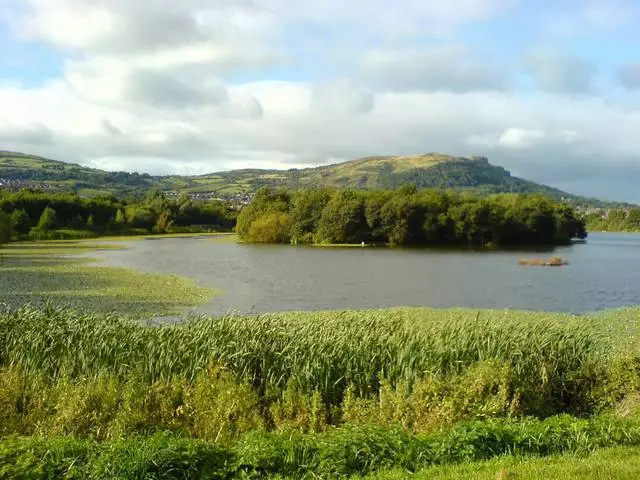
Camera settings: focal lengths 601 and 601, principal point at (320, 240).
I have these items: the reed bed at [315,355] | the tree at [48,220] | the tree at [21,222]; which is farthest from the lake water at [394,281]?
the tree at [48,220]

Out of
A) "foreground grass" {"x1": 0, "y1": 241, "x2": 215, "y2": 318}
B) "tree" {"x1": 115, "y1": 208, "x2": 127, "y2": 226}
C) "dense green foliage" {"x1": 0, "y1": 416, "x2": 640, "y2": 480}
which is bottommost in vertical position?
"foreground grass" {"x1": 0, "y1": 241, "x2": 215, "y2": 318}

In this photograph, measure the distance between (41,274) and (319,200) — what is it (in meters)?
58.1

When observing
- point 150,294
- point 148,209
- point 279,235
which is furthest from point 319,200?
point 150,294

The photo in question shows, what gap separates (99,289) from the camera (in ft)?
102

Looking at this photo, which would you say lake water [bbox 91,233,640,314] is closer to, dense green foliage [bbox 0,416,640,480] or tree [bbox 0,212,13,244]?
dense green foliage [bbox 0,416,640,480]

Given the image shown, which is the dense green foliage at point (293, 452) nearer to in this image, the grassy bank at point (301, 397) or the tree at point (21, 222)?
the grassy bank at point (301, 397)

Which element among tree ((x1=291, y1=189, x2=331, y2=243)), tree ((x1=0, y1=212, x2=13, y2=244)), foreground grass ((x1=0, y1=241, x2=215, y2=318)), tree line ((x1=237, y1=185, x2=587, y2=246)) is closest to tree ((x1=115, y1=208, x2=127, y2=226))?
tree line ((x1=237, y1=185, x2=587, y2=246))

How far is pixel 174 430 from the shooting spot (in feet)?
30.0

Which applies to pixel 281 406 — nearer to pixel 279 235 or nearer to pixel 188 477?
pixel 188 477

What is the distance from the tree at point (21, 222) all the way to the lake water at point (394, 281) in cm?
4060

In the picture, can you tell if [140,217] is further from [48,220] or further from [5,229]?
[5,229]

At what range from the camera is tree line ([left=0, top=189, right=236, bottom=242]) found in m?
94.4

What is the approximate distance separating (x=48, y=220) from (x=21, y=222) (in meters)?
4.68

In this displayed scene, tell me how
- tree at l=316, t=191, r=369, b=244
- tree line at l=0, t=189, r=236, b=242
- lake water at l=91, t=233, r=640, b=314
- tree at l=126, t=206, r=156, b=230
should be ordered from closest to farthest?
1. lake water at l=91, t=233, r=640, b=314
2. tree at l=316, t=191, r=369, b=244
3. tree line at l=0, t=189, r=236, b=242
4. tree at l=126, t=206, r=156, b=230
